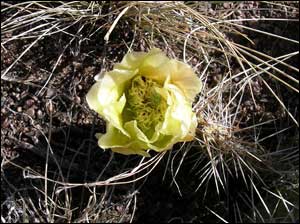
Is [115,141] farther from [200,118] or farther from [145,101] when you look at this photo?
[200,118]

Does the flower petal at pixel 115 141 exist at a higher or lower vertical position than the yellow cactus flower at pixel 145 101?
lower

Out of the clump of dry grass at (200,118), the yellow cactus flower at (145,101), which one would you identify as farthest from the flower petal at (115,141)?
the clump of dry grass at (200,118)

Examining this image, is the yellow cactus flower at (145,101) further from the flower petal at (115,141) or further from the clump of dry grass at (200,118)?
the clump of dry grass at (200,118)

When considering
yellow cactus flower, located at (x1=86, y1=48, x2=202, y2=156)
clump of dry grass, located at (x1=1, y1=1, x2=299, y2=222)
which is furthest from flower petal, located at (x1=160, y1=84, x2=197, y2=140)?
clump of dry grass, located at (x1=1, y1=1, x2=299, y2=222)

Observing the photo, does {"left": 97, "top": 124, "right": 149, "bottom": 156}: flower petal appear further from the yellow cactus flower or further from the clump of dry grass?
the clump of dry grass

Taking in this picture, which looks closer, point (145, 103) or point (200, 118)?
point (145, 103)

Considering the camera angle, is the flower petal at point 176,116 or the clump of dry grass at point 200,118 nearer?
the flower petal at point 176,116

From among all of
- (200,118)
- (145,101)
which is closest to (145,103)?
(145,101)
